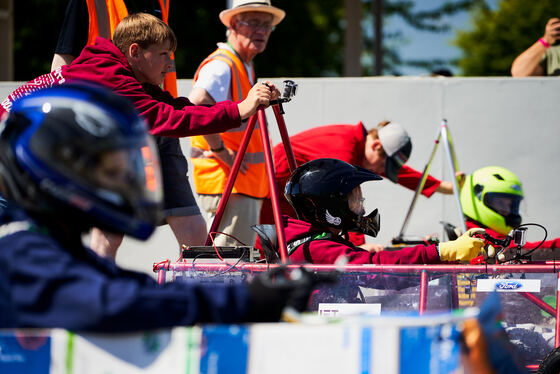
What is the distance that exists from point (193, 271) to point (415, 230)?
11.9 ft

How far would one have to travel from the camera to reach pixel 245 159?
5066 mm

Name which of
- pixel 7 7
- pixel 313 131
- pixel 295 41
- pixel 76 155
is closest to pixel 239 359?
pixel 76 155

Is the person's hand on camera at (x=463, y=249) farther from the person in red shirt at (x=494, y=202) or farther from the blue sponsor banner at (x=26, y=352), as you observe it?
the blue sponsor banner at (x=26, y=352)

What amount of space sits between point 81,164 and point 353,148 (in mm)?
3766

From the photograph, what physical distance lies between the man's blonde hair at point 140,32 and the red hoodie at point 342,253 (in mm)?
1112

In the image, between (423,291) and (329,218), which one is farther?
(329,218)

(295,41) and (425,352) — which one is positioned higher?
(295,41)

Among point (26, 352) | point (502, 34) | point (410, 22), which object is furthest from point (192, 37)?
point (502, 34)

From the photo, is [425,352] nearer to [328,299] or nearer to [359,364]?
[359,364]

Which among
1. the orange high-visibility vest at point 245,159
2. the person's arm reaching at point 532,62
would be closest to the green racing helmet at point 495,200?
the orange high-visibility vest at point 245,159

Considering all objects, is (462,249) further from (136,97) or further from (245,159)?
(245,159)

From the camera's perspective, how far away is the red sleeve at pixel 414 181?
6.21 meters

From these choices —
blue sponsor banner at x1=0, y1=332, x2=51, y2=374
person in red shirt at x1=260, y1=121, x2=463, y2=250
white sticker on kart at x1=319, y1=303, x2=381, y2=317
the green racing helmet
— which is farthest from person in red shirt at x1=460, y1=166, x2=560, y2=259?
blue sponsor banner at x1=0, y1=332, x2=51, y2=374

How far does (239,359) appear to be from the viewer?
1826mm
